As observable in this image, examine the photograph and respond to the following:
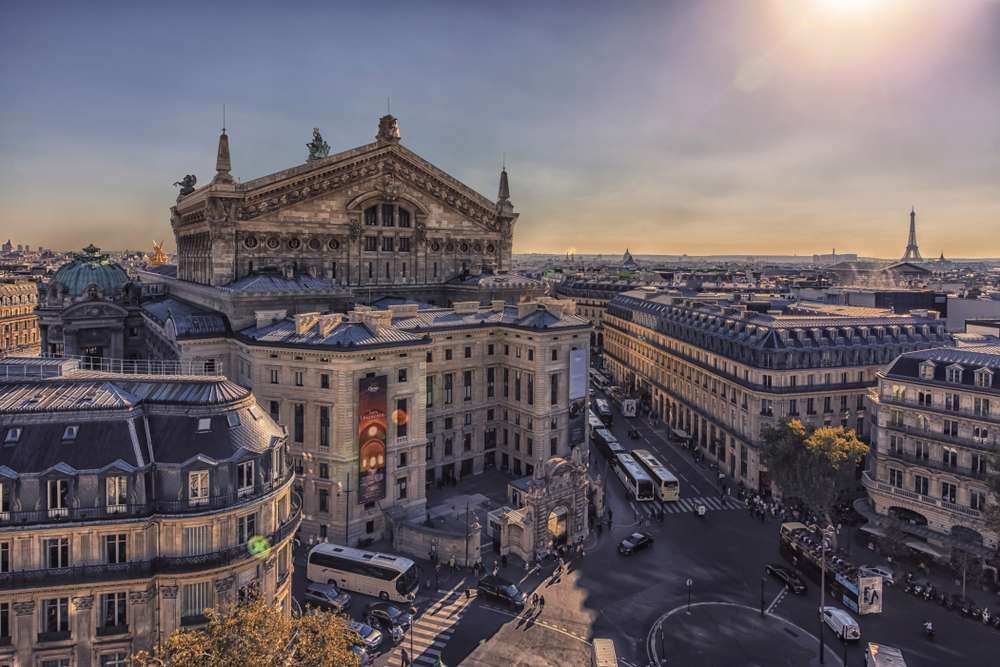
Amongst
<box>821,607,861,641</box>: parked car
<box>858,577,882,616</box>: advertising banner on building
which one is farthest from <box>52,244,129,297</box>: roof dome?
<box>858,577,882,616</box>: advertising banner on building

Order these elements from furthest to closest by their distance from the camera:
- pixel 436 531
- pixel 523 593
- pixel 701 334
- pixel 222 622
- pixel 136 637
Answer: pixel 701 334 → pixel 436 531 → pixel 523 593 → pixel 136 637 → pixel 222 622

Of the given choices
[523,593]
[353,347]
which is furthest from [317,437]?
[523,593]

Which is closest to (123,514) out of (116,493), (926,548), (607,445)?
(116,493)

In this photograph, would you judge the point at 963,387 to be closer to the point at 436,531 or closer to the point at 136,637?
the point at 436,531

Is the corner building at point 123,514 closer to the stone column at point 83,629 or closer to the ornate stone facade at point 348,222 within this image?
the stone column at point 83,629

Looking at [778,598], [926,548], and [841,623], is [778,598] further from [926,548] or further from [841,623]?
[926,548]

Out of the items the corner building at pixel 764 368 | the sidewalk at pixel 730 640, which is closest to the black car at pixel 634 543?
the sidewalk at pixel 730 640
